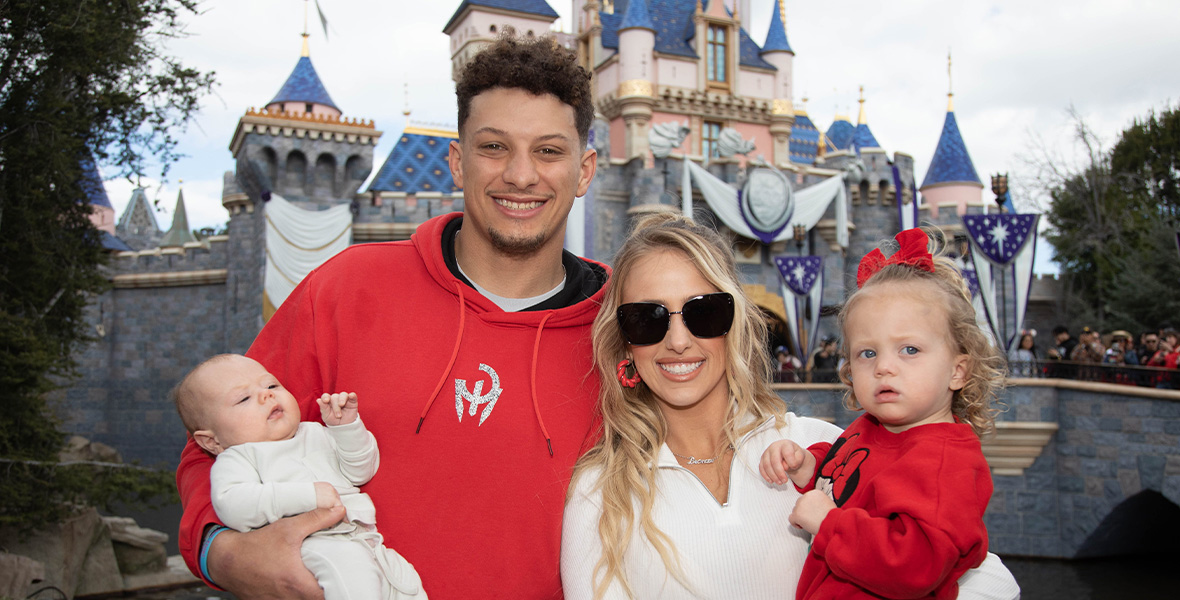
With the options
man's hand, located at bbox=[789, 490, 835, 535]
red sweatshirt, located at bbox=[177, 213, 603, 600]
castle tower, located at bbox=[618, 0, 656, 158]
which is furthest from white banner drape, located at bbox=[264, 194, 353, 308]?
man's hand, located at bbox=[789, 490, 835, 535]

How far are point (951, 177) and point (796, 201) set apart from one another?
506 cm

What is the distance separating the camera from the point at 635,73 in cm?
1795

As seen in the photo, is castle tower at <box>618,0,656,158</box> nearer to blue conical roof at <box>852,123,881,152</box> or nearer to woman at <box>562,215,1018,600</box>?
blue conical roof at <box>852,123,881,152</box>

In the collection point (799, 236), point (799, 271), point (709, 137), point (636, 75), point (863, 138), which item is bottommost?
point (799, 271)

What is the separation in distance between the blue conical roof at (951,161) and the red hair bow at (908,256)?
19683 mm

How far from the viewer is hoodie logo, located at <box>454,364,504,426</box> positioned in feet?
7.05

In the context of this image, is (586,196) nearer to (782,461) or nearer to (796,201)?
(796,201)

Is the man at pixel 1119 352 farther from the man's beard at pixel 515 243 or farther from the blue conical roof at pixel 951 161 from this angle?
the man's beard at pixel 515 243

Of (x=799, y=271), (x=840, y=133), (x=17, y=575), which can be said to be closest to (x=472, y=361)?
(x=17, y=575)

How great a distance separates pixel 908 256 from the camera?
2.06 m

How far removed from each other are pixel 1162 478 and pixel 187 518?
10.5 m

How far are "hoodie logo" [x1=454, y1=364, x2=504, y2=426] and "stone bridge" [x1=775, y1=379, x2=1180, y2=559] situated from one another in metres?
8.40

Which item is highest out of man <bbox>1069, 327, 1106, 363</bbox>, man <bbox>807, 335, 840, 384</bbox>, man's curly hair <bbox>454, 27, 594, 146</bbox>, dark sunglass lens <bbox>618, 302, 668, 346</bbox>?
man's curly hair <bbox>454, 27, 594, 146</bbox>

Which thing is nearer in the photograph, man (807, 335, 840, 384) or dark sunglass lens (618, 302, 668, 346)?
dark sunglass lens (618, 302, 668, 346)
